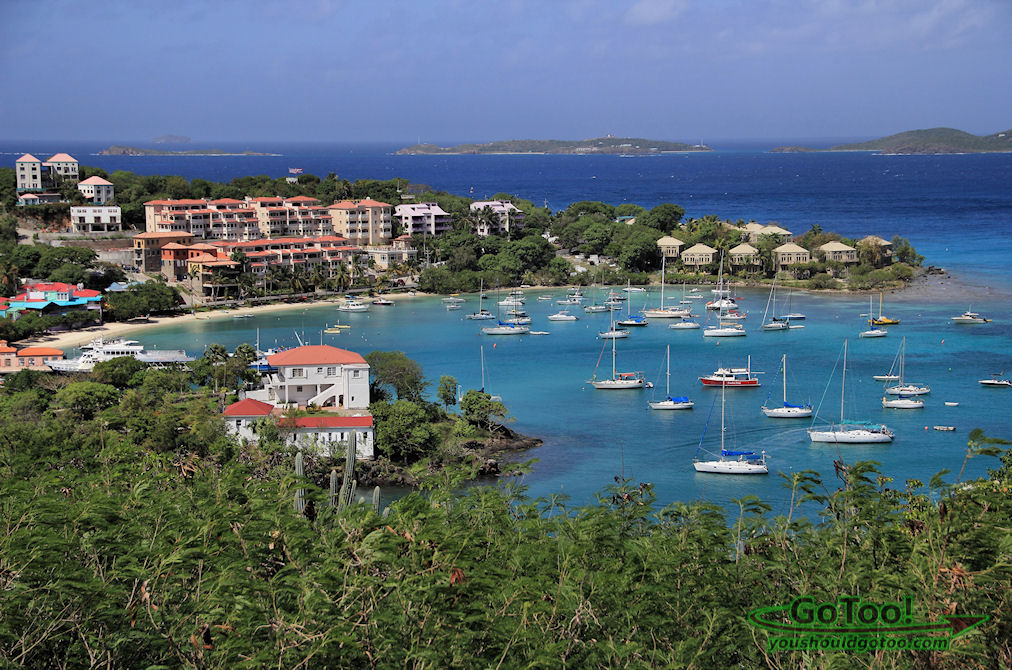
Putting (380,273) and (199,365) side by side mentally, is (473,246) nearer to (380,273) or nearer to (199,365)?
(380,273)

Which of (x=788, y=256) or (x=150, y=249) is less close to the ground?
(x=150, y=249)

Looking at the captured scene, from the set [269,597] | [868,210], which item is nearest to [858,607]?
[269,597]

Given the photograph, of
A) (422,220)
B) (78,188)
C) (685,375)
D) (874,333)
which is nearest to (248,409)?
(685,375)

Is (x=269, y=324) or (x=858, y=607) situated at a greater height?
(x=858, y=607)

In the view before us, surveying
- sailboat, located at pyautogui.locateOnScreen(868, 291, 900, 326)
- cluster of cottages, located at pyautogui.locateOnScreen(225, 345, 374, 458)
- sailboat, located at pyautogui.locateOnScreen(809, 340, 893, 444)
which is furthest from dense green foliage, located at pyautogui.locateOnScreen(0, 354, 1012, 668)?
sailboat, located at pyautogui.locateOnScreen(868, 291, 900, 326)

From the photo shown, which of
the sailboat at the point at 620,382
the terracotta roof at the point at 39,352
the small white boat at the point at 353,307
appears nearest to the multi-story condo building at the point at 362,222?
the small white boat at the point at 353,307

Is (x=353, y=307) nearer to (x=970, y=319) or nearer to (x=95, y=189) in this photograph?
(x=95, y=189)

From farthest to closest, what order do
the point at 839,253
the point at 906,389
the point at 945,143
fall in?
the point at 945,143 → the point at 839,253 → the point at 906,389
